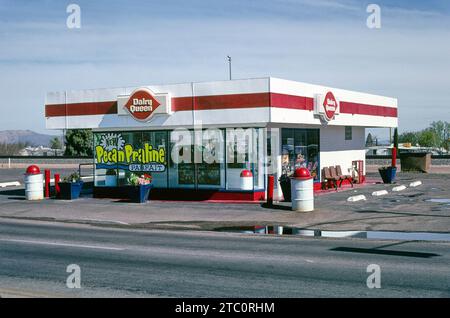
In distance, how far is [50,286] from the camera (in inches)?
384

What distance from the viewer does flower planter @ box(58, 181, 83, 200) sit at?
25.9m

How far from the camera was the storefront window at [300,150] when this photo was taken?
25.8 meters

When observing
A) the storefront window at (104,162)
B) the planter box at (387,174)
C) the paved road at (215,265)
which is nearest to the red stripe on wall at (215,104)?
the storefront window at (104,162)

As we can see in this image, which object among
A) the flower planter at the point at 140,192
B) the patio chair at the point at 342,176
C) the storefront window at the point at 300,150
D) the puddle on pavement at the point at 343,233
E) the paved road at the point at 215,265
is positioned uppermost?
the storefront window at the point at 300,150

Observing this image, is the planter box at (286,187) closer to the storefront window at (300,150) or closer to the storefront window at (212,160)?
the storefront window at (300,150)

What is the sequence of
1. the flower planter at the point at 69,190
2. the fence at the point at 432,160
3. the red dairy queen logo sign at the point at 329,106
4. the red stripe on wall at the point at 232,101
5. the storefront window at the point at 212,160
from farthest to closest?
the fence at the point at 432,160
the red dairy queen logo sign at the point at 329,106
the flower planter at the point at 69,190
the storefront window at the point at 212,160
the red stripe on wall at the point at 232,101

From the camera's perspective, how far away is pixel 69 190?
25938 mm

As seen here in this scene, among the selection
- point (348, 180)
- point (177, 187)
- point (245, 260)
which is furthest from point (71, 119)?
point (245, 260)

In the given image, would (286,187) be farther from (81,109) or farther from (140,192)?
(81,109)

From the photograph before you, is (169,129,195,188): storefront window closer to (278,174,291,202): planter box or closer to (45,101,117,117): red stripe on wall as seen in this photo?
(45,101,117,117): red stripe on wall

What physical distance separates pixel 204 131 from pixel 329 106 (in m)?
5.87

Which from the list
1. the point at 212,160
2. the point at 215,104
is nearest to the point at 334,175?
the point at 212,160

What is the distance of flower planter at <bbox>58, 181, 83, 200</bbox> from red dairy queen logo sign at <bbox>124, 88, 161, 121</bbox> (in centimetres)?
409

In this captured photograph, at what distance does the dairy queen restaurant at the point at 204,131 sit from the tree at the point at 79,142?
51611 millimetres
